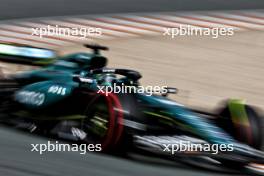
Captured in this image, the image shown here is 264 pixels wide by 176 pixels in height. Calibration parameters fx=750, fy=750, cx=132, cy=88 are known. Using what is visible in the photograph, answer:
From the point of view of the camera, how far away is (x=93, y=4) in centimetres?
1408

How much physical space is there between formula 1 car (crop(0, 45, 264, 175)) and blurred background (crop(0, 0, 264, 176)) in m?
2.02

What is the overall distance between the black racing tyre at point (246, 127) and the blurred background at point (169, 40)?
7.02 feet

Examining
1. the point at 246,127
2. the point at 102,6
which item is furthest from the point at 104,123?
the point at 102,6

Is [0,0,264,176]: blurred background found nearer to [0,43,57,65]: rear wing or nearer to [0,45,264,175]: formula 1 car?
[0,43,57,65]: rear wing

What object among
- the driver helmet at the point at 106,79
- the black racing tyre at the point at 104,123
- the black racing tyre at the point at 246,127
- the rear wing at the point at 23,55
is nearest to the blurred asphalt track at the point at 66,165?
the black racing tyre at the point at 104,123

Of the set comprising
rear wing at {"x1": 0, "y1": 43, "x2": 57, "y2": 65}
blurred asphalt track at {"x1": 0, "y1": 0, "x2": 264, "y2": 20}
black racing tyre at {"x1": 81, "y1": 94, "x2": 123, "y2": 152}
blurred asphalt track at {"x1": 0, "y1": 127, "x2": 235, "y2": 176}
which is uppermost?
blurred asphalt track at {"x1": 0, "y1": 0, "x2": 264, "y2": 20}

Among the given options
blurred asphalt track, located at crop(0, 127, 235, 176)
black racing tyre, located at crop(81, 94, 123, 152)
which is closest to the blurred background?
black racing tyre, located at crop(81, 94, 123, 152)

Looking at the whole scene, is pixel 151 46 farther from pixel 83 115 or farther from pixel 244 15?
pixel 83 115

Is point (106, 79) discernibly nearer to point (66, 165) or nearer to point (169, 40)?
point (66, 165)

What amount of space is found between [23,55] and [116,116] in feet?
6.85

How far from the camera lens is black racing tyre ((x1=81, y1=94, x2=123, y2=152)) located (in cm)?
604

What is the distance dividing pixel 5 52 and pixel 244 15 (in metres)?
6.75

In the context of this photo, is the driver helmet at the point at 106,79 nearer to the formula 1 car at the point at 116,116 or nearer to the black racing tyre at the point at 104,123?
the formula 1 car at the point at 116,116

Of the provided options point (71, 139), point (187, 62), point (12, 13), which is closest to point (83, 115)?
point (71, 139)
